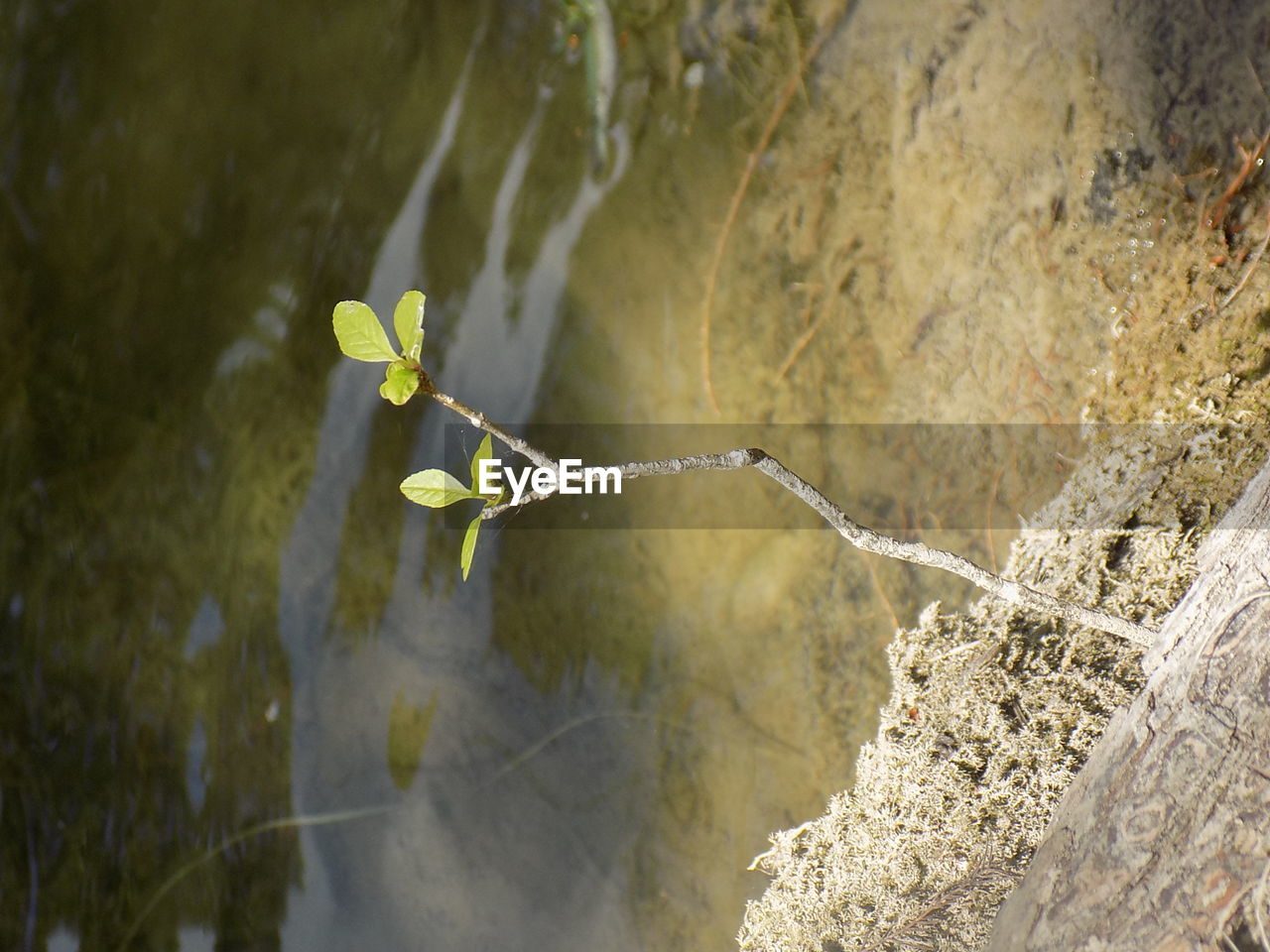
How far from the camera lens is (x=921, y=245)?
1602mm

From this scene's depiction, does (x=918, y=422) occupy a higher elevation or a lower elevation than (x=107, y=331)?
lower

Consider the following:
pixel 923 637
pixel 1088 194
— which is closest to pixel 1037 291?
pixel 1088 194

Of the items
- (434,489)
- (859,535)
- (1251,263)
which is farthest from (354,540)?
(1251,263)

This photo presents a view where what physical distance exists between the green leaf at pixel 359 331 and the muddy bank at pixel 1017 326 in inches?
34.6

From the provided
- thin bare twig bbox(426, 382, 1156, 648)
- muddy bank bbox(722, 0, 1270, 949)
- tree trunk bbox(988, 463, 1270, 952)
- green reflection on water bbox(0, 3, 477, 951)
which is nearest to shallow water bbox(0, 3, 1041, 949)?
green reflection on water bbox(0, 3, 477, 951)

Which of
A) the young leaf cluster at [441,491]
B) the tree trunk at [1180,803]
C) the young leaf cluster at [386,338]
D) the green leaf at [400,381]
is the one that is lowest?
the tree trunk at [1180,803]

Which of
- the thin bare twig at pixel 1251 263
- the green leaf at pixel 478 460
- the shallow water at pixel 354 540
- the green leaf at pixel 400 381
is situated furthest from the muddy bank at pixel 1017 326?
the green leaf at pixel 400 381

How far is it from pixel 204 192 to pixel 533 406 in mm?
816

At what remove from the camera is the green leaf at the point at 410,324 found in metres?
0.95

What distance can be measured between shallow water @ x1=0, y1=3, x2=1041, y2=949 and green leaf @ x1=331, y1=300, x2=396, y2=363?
80cm

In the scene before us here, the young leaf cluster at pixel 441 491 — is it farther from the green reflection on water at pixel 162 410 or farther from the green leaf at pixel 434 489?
the green reflection on water at pixel 162 410

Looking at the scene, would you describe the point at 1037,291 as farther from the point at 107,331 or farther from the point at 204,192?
the point at 107,331

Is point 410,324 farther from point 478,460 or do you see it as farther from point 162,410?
point 162,410

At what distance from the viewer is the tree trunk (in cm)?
91
